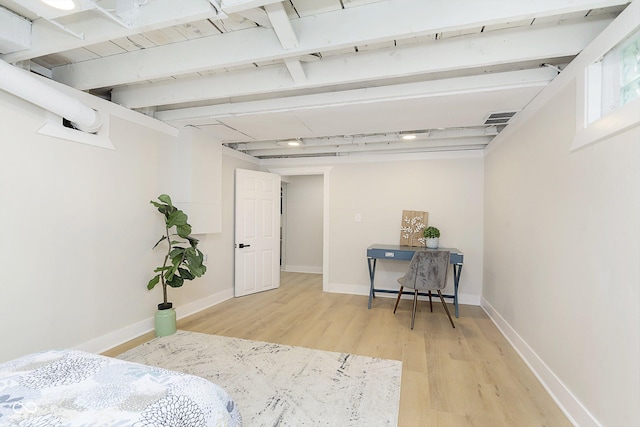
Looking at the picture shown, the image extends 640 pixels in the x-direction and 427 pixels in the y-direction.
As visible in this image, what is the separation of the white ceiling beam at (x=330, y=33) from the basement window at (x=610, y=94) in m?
0.32

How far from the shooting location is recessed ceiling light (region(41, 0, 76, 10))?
144 cm

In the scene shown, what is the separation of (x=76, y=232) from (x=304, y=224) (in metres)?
4.54

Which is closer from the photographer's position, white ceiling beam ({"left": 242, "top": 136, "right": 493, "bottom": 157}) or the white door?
white ceiling beam ({"left": 242, "top": 136, "right": 493, "bottom": 157})

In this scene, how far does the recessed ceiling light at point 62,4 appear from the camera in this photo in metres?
1.44

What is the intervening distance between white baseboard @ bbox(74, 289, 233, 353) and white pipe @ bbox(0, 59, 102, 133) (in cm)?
→ 185

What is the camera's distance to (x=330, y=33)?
1.71m

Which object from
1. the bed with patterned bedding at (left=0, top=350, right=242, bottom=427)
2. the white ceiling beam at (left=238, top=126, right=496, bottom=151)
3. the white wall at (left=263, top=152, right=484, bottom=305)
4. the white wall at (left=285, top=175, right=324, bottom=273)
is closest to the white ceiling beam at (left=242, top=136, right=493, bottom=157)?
the white ceiling beam at (left=238, top=126, right=496, bottom=151)

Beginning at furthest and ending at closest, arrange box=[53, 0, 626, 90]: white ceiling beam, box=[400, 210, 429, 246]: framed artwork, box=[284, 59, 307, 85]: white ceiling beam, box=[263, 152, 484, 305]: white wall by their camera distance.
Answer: box=[400, 210, 429, 246]: framed artwork
box=[263, 152, 484, 305]: white wall
box=[284, 59, 307, 85]: white ceiling beam
box=[53, 0, 626, 90]: white ceiling beam

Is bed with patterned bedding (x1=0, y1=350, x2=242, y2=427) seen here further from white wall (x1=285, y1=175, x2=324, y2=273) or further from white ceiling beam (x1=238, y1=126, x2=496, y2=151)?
white wall (x1=285, y1=175, x2=324, y2=273)

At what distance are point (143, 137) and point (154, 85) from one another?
65cm

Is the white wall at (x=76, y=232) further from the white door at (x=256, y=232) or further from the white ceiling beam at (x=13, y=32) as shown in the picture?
the white door at (x=256, y=232)

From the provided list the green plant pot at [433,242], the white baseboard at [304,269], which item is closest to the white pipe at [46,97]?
the green plant pot at [433,242]

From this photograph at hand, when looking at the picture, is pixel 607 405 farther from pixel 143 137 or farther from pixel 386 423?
pixel 143 137

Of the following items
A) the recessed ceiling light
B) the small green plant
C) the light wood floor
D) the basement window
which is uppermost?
the recessed ceiling light
